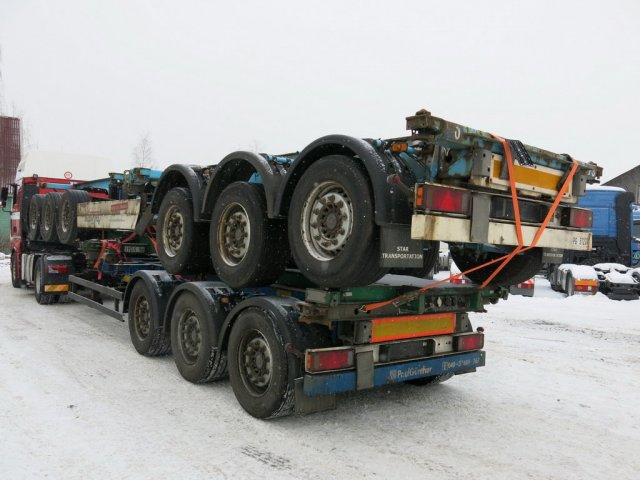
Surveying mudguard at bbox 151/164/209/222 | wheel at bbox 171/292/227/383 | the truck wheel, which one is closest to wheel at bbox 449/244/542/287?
the truck wheel

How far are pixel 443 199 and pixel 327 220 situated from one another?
2.95 ft

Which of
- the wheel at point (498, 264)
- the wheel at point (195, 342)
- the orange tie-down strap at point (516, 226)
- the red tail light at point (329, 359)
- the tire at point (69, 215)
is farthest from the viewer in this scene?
the tire at point (69, 215)

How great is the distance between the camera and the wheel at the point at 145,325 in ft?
19.2

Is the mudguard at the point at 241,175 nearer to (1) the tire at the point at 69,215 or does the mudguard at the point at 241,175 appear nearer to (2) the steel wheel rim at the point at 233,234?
(2) the steel wheel rim at the point at 233,234

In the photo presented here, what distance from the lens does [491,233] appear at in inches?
142

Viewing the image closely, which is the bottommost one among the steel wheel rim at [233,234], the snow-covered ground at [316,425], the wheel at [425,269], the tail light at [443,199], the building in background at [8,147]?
the snow-covered ground at [316,425]

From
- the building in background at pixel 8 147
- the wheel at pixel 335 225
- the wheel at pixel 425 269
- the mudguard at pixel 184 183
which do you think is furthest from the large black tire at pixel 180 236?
the building in background at pixel 8 147

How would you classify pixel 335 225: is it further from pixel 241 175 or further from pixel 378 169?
pixel 241 175

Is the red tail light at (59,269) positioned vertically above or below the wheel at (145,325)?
above

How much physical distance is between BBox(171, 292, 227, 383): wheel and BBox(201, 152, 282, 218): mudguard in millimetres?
969

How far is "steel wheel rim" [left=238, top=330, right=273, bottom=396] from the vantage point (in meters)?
4.25

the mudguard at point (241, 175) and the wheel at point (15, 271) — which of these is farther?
the wheel at point (15, 271)

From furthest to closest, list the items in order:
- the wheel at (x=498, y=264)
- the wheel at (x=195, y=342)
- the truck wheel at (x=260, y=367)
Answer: the wheel at (x=195, y=342), the wheel at (x=498, y=264), the truck wheel at (x=260, y=367)

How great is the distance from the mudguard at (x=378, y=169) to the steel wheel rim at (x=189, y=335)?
219cm
